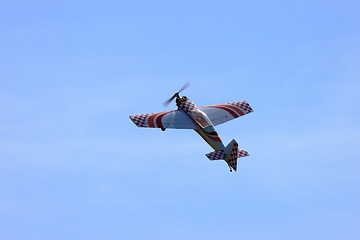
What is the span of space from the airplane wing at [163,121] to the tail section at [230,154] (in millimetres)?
4044

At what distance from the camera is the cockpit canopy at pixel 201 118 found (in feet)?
151

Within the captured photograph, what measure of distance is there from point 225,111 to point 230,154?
21.0 ft

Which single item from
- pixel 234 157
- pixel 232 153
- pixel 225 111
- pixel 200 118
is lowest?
pixel 234 157

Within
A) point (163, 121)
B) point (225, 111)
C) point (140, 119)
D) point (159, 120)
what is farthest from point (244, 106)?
point (140, 119)

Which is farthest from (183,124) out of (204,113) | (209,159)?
(209,159)

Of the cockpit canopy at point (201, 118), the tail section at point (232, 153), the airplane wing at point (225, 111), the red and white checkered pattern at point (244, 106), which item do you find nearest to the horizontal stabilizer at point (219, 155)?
the tail section at point (232, 153)

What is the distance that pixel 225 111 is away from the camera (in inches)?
1912

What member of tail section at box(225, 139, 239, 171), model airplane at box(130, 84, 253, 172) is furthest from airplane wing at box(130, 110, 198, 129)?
tail section at box(225, 139, 239, 171)

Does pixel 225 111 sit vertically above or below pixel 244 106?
below

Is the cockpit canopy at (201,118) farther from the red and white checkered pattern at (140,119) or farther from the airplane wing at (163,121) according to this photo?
the red and white checkered pattern at (140,119)

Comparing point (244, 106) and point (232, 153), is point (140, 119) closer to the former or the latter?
point (244, 106)

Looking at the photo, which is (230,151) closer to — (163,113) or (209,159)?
(209,159)

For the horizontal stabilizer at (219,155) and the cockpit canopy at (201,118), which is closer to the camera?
the horizontal stabilizer at (219,155)

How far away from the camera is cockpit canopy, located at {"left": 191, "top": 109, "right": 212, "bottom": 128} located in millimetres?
46125
